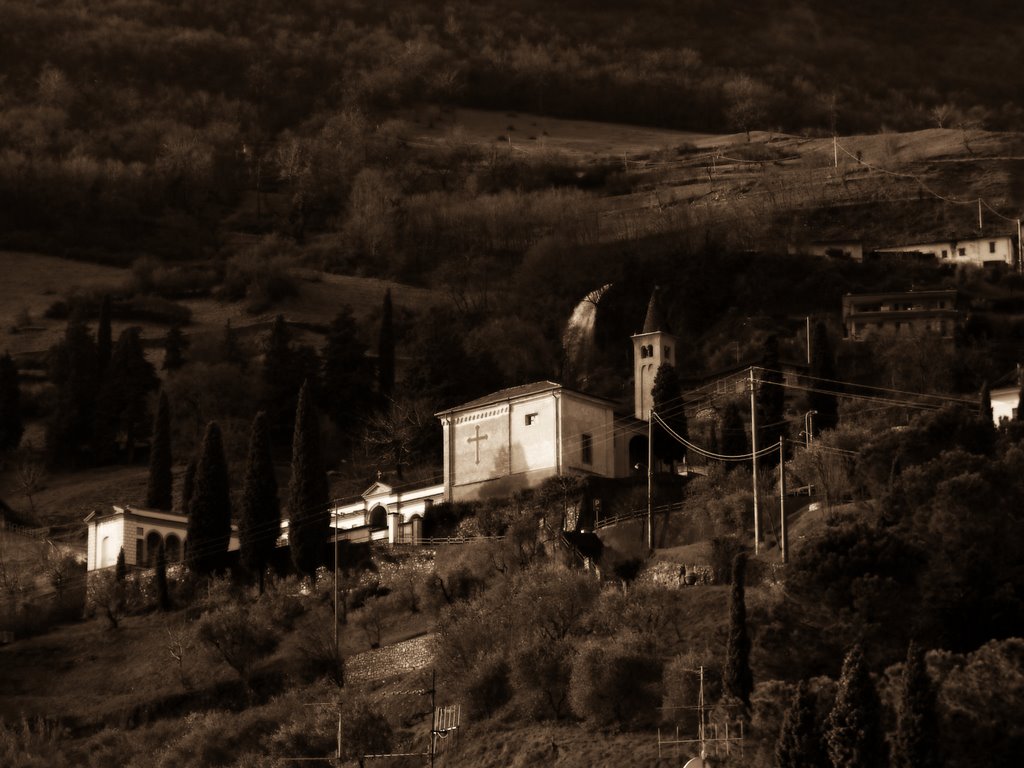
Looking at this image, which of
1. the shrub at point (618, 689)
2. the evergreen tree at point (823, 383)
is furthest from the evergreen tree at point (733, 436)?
the shrub at point (618, 689)

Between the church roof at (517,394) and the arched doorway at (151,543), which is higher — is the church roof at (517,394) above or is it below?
above

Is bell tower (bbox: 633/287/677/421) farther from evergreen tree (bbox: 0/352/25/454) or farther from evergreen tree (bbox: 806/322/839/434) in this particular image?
evergreen tree (bbox: 0/352/25/454)

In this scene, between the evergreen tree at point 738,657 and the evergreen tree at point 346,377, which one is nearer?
the evergreen tree at point 738,657

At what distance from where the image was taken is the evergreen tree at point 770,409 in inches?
2518

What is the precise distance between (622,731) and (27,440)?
1883 inches

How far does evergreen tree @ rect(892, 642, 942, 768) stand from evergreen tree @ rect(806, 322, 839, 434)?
2640 centimetres

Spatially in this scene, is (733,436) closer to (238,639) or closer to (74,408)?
(238,639)

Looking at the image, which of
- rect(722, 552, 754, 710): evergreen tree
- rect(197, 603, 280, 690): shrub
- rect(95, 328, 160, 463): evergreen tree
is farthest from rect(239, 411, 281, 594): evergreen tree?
rect(722, 552, 754, 710): evergreen tree

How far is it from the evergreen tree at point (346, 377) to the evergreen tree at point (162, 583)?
55.7ft

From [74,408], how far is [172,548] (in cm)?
1745

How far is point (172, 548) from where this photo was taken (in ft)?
232

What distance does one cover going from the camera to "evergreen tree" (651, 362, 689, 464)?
6631cm

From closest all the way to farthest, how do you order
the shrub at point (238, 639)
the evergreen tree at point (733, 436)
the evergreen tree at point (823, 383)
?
1. the shrub at point (238, 639)
2. the evergreen tree at point (733, 436)
3. the evergreen tree at point (823, 383)

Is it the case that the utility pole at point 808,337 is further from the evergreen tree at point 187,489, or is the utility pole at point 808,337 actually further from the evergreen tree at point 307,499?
the evergreen tree at point 187,489
